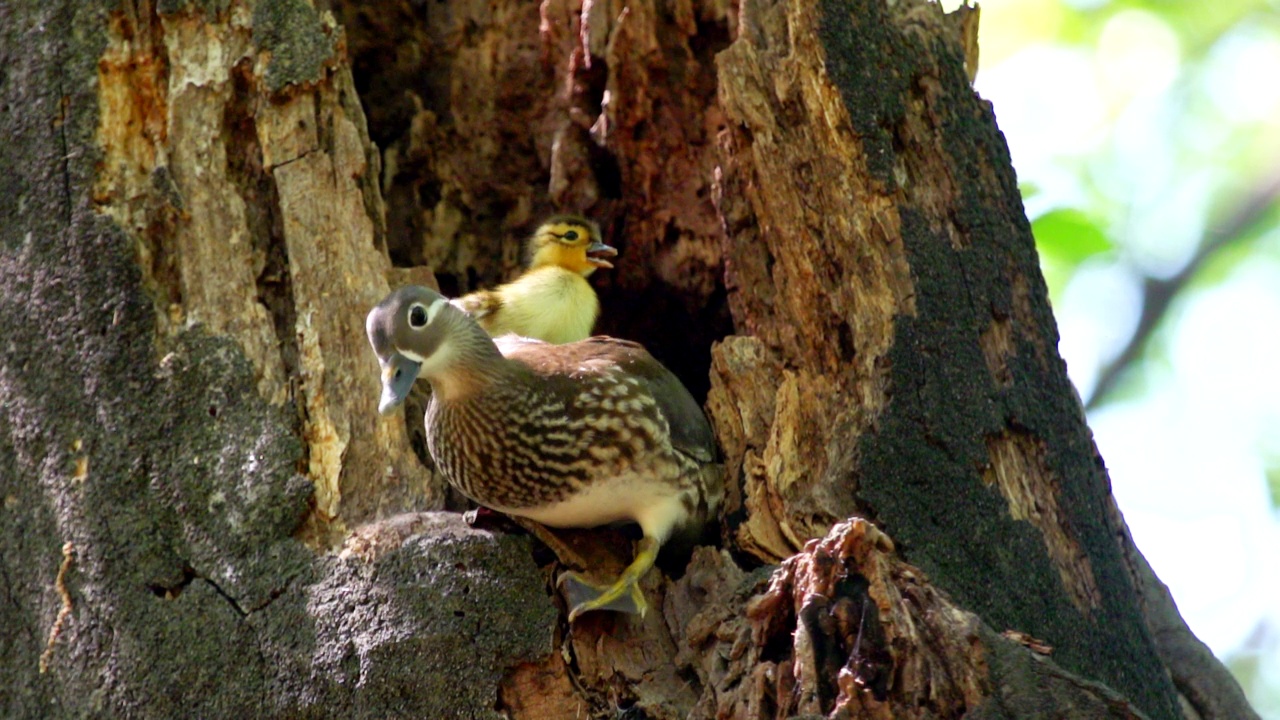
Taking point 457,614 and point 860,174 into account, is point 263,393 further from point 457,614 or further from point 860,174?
point 860,174

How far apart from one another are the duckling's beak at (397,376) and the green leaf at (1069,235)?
4.78m

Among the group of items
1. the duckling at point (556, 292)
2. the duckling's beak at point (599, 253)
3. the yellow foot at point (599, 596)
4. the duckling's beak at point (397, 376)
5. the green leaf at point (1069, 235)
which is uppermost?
the green leaf at point (1069, 235)

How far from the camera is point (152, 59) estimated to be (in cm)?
463

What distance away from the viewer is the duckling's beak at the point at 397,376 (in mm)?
3945

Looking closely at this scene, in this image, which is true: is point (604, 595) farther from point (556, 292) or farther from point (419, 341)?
point (556, 292)

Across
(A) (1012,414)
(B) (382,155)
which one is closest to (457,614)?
(A) (1012,414)

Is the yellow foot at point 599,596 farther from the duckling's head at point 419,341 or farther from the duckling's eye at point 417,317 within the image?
the duckling's eye at point 417,317

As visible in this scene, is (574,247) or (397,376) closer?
(397,376)

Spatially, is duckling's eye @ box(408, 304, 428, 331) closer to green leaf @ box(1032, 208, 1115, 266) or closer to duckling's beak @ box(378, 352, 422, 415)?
duckling's beak @ box(378, 352, 422, 415)

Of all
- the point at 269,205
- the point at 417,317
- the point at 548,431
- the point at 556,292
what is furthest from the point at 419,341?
the point at 556,292

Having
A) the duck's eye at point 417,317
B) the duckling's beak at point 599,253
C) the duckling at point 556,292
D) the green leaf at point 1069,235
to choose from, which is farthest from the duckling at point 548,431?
the green leaf at point 1069,235

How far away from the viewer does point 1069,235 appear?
8.19m

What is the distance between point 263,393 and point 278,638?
819 millimetres

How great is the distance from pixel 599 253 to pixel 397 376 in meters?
1.78
